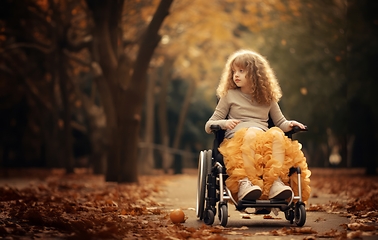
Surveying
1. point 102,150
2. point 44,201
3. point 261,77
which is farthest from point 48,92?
point 261,77

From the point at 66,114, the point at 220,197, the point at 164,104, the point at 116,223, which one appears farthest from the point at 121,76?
the point at 164,104

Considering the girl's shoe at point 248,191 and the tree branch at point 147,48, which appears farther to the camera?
the tree branch at point 147,48

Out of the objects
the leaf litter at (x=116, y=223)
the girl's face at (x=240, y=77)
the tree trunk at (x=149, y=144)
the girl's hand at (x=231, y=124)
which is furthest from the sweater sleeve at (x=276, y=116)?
the tree trunk at (x=149, y=144)

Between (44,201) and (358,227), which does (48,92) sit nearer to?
(44,201)

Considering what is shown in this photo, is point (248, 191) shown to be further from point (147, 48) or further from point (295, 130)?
point (147, 48)

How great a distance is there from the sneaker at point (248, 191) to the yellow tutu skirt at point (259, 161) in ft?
0.30

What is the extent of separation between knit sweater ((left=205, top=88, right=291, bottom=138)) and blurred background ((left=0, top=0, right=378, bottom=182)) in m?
7.00

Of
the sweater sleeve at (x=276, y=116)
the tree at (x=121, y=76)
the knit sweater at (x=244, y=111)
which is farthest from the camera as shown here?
the tree at (x=121, y=76)

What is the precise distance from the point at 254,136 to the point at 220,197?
0.66m

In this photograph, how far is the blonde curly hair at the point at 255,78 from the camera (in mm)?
7137

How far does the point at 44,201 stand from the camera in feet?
33.0

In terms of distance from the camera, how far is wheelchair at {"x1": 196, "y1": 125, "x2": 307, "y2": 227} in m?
6.53

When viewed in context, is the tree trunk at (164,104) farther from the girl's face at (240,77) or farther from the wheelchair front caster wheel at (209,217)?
the wheelchair front caster wheel at (209,217)

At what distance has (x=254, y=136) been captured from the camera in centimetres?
672
